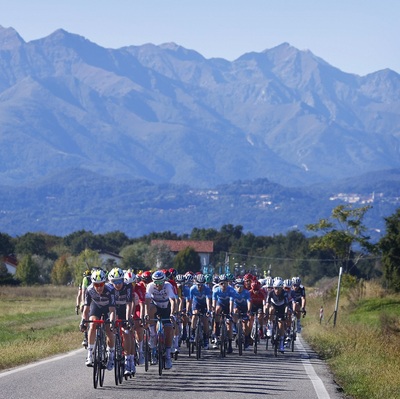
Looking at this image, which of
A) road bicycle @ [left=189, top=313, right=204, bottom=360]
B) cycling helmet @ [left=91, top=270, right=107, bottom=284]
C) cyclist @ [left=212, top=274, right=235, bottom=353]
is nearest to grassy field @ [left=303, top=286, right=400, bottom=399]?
cyclist @ [left=212, top=274, right=235, bottom=353]

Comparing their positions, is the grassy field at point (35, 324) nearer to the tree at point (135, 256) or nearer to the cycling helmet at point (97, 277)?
the cycling helmet at point (97, 277)

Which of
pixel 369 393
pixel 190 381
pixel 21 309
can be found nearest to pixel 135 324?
pixel 190 381

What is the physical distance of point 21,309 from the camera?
57.8m

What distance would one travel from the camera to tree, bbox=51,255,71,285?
11025 centimetres

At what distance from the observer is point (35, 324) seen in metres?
44.8

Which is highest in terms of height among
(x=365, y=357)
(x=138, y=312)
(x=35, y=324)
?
(x=138, y=312)

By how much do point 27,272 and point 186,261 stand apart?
31730 mm

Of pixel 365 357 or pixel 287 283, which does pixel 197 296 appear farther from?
pixel 287 283

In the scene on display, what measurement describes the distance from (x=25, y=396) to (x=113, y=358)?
2637mm

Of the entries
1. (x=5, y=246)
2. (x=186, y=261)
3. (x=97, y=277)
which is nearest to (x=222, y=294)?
(x=97, y=277)

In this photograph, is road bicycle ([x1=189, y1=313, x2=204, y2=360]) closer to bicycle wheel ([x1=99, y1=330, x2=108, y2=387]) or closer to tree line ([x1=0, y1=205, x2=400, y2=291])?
bicycle wheel ([x1=99, y1=330, x2=108, y2=387])

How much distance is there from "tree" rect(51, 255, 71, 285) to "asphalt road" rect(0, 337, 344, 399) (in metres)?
87.2

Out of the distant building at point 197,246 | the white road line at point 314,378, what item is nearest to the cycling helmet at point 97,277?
the white road line at point 314,378

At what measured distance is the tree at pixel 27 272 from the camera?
330 feet
